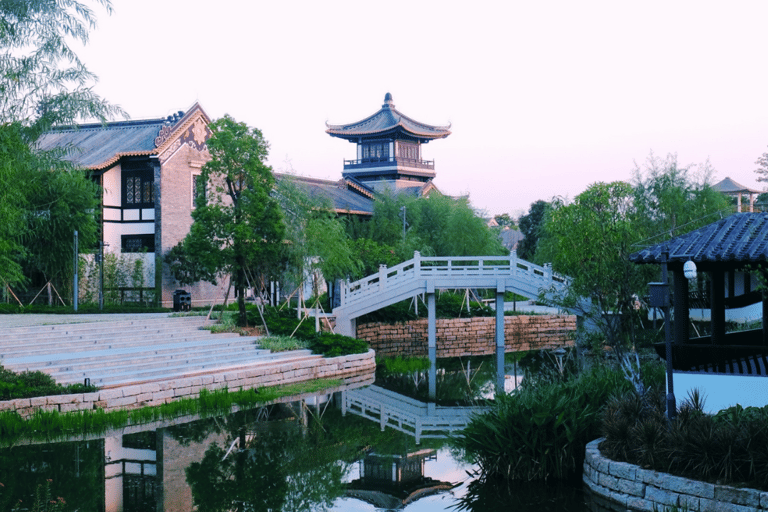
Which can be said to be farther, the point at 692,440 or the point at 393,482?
the point at 393,482

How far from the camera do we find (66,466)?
1016cm

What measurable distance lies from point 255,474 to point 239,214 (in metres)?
10.9

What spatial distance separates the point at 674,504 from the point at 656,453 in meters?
0.58

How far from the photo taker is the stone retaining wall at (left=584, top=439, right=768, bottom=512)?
7.52m

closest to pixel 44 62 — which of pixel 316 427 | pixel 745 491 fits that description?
pixel 316 427

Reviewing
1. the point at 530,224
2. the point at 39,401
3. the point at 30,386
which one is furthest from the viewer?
the point at 530,224

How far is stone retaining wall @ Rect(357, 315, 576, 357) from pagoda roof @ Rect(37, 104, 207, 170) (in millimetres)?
9681

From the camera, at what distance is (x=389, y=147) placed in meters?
49.1

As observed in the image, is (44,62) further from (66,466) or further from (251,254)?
(251,254)

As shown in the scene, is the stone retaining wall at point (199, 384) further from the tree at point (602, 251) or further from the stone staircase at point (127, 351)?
the tree at point (602, 251)

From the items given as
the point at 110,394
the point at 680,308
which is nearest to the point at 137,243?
the point at 110,394

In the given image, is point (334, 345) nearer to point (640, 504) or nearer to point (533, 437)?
point (533, 437)

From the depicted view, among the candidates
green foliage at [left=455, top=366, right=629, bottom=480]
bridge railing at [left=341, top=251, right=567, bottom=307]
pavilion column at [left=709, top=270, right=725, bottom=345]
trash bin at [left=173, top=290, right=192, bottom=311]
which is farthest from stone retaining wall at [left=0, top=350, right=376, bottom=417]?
pavilion column at [left=709, top=270, right=725, bottom=345]

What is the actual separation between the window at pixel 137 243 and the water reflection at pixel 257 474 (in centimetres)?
1669
